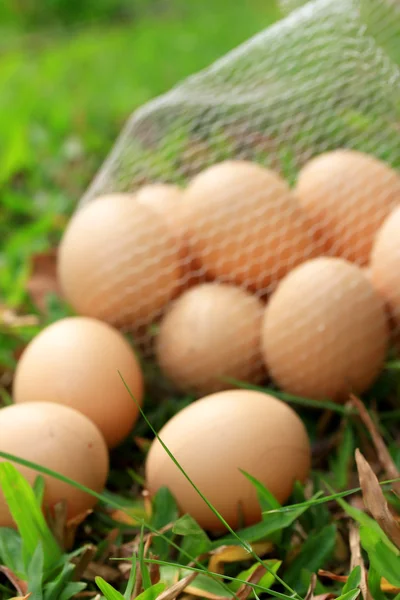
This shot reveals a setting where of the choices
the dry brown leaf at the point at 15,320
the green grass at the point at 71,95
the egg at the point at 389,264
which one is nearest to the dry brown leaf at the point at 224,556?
the egg at the point at 389,264

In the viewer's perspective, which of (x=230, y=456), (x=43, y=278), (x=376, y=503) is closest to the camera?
(x=376, y=503)

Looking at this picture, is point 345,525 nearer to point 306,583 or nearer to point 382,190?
point 306,583

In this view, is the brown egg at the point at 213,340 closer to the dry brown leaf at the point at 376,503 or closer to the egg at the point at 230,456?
the egg at the point at 230,456

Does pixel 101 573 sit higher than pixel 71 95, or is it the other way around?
pixel 71 95

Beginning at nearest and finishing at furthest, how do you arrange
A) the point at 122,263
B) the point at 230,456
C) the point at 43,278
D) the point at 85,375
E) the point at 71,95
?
the point at 230,456, the point at 85,375, the point at 122,263, the point at 43,278, the point at 71,95

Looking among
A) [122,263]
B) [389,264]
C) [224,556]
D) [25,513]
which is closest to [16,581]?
[25,513]

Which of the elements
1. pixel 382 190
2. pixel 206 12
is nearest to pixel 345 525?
pixel 382 190

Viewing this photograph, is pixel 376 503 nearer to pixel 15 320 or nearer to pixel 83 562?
pixel 83 562
